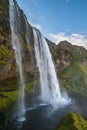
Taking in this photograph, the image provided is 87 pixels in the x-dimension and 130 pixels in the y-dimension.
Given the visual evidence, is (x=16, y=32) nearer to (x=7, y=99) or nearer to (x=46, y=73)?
(x=7, y=99)

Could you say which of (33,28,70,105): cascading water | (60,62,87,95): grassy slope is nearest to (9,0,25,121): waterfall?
(33,28,70,105): cascading water

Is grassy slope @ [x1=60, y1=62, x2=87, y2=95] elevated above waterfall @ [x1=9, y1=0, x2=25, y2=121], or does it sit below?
below

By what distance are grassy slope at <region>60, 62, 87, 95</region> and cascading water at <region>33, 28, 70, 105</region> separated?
2164 centimetres

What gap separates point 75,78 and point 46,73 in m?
52.4

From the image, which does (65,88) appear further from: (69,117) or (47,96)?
(69,117)

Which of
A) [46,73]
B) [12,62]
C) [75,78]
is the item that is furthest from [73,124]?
[75,78]

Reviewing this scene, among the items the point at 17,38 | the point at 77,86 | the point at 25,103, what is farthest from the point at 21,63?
the point at 77,86

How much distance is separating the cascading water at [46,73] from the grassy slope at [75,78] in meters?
21.6

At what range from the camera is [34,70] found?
115312 mm

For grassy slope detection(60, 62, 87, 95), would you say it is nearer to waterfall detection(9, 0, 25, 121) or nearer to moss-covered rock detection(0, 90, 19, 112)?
moss-covered rock detection(0, 90, 19, 112)

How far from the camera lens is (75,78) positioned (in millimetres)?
176125

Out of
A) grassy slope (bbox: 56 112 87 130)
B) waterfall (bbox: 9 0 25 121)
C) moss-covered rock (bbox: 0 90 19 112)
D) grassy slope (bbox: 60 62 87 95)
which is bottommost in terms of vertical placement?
grassy slope (bbox: 56 112 87 130)

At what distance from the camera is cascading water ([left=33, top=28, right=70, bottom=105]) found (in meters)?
114

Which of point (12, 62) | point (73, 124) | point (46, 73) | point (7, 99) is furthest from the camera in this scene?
point (46, 73)
